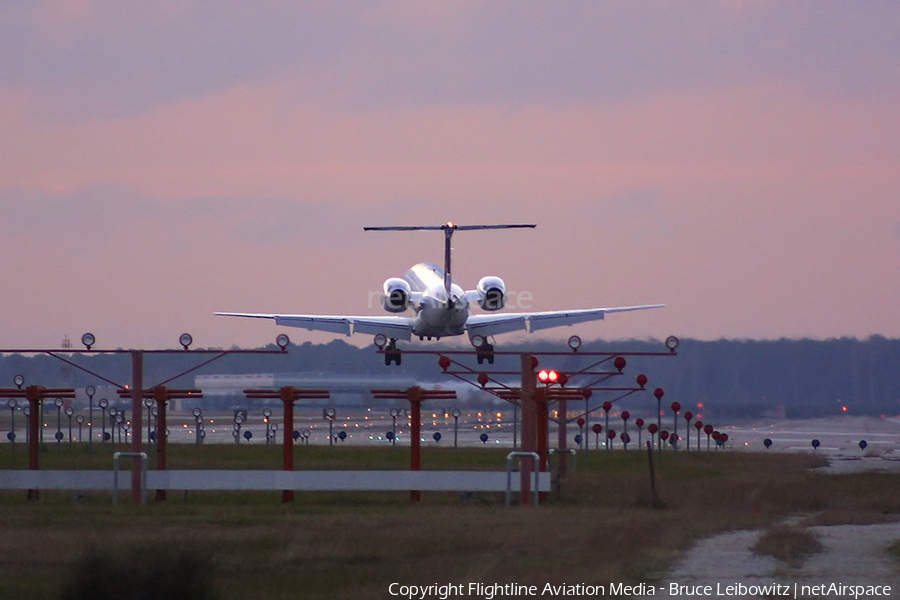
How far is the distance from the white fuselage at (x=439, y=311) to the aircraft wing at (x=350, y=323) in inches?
96.7

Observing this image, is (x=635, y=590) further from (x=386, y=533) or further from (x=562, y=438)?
(x=562, y=438)

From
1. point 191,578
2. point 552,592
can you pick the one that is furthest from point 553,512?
point 191,578

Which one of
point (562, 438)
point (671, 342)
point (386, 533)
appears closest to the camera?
point (386, 533)

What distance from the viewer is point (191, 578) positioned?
48.2ft

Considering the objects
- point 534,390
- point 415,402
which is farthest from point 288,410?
point 534,390

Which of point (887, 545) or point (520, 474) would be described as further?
point (520, 474)

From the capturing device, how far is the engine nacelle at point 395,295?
46469mm

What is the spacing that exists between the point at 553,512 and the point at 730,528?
4.54 meters

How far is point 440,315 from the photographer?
47.4 meters

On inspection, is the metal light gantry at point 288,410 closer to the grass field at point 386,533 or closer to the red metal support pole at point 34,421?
the grass field at point 386,533

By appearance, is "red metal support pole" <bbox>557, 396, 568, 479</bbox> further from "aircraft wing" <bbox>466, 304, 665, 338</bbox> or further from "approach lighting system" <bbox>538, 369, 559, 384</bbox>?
"aircraft wing" <bbox>466, 304, 665, 338</bbox>

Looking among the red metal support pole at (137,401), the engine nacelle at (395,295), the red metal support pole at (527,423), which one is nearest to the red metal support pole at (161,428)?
the red metal support pole at (137,401)

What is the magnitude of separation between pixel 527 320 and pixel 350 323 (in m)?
7.48

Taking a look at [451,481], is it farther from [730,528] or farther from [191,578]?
[191,578]
